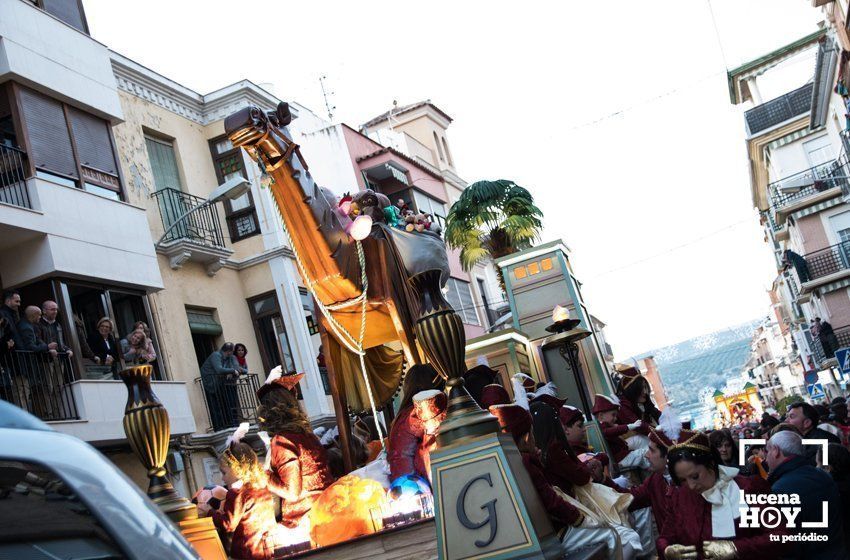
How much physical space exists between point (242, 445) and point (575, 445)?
299 cm

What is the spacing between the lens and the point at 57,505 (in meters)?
1.61

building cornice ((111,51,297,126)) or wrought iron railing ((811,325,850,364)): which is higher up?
building cornice ((111,51,297,126))

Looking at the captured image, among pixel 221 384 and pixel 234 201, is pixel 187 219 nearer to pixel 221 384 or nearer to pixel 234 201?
pixel 234 201

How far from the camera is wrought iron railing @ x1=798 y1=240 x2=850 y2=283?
4522 cm

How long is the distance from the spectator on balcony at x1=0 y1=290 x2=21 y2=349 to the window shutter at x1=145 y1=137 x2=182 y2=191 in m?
6.33

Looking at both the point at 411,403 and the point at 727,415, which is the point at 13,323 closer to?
the point at 411,403

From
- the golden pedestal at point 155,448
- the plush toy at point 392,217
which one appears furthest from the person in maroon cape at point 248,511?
the plush toy at point 392,217

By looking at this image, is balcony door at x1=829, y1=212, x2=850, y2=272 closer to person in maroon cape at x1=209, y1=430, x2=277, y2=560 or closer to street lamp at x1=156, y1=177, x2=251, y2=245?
street lamp at x1=156, y1=177, x2=251, y2=245

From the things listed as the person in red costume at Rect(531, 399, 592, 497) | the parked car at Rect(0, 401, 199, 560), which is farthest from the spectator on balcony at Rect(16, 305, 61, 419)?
the parked car at Rect(0, 401, 199, 560)

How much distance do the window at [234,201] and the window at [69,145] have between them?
447 centimetres

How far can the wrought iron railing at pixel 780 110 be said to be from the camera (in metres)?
48.8

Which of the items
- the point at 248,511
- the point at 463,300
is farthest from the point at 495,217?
the point at 248,511

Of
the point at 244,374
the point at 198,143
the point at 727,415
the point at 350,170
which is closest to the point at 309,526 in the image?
the point at 244,374

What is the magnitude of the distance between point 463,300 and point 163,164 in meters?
13.4
